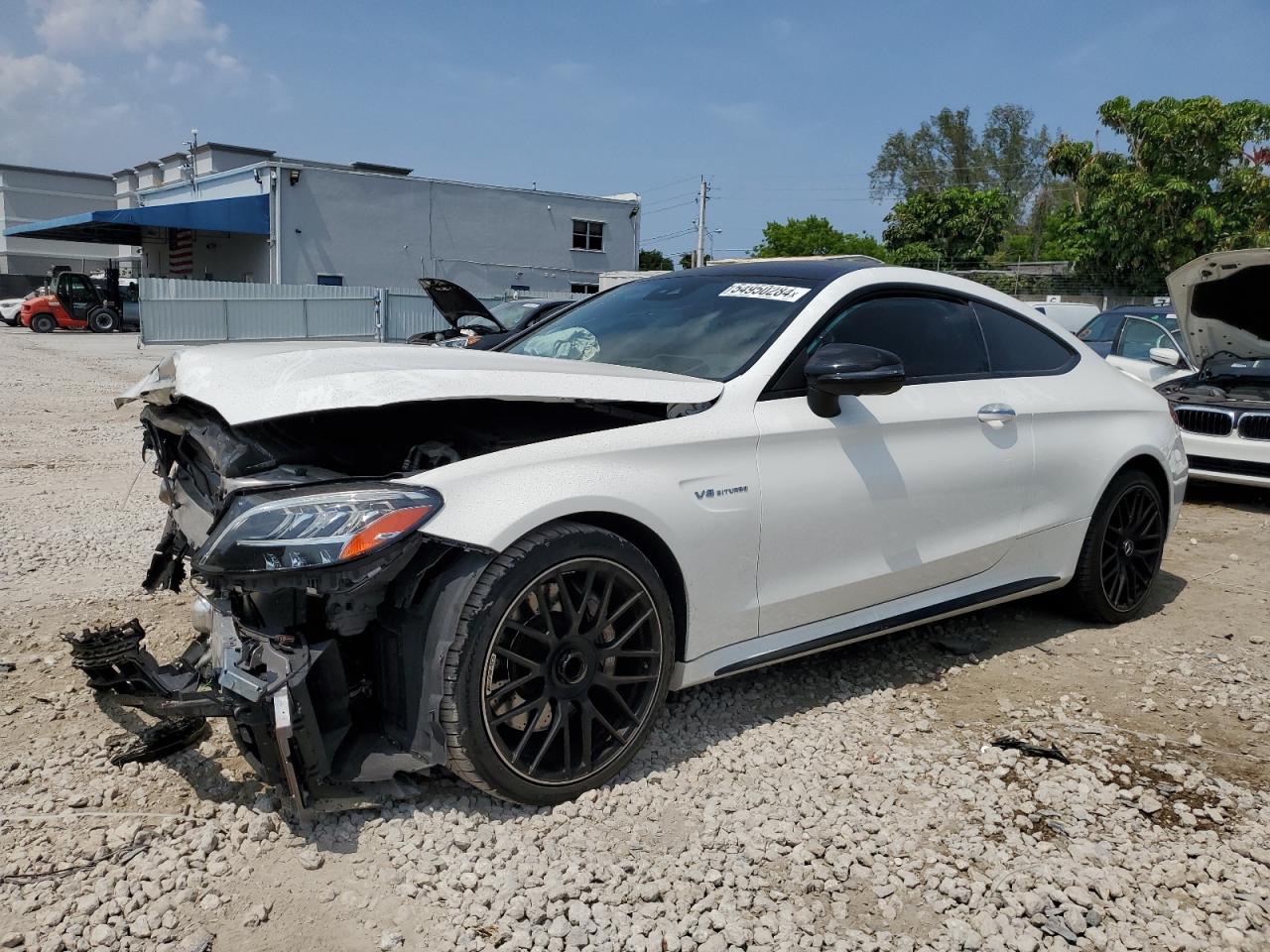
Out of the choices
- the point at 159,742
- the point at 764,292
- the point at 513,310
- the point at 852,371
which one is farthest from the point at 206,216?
the point at 852,371

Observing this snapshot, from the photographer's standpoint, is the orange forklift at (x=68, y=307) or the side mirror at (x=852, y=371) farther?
the orange forklift at (x=68, y=307)

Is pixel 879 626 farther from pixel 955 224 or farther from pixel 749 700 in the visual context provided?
pixel 955 224

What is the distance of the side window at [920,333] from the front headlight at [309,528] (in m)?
1.65

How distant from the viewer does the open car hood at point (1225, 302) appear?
719 cm

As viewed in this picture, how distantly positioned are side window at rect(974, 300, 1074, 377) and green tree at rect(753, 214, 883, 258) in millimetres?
55080

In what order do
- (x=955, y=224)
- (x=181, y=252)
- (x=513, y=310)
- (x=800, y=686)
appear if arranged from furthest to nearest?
(x=955, y=224), (x=181, y=252), (x=513, y=310), (x=800, y=686)

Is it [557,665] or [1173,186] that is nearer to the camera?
[557,665]

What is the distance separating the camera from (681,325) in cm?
376

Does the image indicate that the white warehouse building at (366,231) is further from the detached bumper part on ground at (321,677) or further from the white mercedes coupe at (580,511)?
the detached bumper part on ground at (321,677)

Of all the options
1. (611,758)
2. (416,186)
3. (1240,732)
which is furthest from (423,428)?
(416,186)

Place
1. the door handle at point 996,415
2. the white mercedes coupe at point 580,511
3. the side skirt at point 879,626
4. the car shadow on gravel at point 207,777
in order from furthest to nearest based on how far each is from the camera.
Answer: the door handle at point 996,415, the side skirt at point 879,626, the car shadow on gravel at point 207,777, the white mercedes coupe at point 580,511

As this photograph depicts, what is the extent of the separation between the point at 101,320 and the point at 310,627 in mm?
34020

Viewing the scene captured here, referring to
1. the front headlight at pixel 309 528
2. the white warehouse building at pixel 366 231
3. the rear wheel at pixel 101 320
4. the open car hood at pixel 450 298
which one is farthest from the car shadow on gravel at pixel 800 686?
the rear wheel at pixel 101 320

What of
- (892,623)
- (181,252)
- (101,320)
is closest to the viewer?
(892,623)
